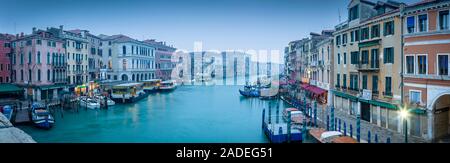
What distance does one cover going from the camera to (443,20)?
12.8 feet

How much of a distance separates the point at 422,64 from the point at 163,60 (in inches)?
832

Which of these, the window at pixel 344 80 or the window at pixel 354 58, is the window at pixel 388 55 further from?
the window at pixel 344 80

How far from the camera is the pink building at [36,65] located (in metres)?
10.1

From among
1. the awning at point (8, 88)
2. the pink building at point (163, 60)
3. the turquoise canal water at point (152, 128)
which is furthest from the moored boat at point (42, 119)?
the pink building at point (163, 60)

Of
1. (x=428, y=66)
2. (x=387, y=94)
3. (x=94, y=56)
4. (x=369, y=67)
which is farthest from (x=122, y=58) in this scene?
(x=428, y=66)

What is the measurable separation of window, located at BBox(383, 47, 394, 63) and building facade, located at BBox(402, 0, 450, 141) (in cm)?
46

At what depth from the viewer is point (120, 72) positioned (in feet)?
53.0

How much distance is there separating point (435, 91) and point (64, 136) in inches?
297

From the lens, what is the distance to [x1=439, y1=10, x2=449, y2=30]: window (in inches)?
152

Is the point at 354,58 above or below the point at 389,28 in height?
below

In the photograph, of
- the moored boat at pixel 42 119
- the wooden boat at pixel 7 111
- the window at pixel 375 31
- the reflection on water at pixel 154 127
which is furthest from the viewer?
the wooden boat at pixel 7 111

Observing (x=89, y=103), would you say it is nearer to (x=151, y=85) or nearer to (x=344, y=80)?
(x=151, y=85)
